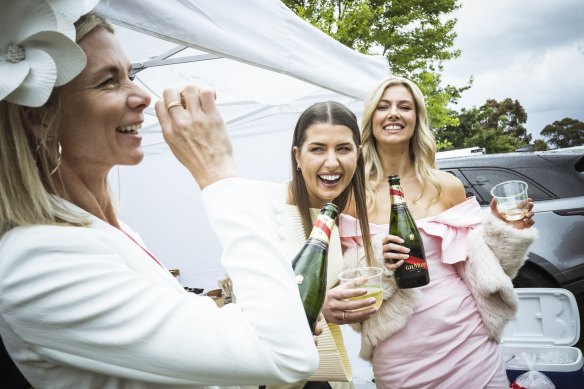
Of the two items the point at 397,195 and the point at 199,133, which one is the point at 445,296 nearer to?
the point at 397,195

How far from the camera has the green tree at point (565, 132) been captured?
5197 cm

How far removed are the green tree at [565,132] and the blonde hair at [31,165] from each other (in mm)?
60876

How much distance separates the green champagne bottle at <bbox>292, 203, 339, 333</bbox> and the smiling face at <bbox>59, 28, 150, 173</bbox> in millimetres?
665

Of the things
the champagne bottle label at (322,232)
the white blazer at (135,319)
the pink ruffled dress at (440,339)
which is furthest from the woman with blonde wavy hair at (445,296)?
the white blazer at (135,319)

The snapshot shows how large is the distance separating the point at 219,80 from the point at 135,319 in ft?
10.6

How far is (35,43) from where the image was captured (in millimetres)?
799

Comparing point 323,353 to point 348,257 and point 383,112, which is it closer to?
point 348,257

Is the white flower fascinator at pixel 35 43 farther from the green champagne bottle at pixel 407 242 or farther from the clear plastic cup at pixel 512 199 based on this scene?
the clear plastic cup at pixel 512 199

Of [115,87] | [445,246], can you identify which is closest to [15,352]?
[115,87]

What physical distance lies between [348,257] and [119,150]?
4.15 ft

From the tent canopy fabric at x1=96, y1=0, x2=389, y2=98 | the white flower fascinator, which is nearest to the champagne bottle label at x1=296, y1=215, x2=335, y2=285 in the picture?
the white flower fascinator

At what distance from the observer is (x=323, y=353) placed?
4.63 feet

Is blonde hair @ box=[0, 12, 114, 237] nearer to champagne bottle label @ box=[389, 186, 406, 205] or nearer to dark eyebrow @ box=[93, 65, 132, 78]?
dark eyebrow @ box=[93, 65, 132, 78]

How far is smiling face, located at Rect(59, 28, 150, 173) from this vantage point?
94 cm
